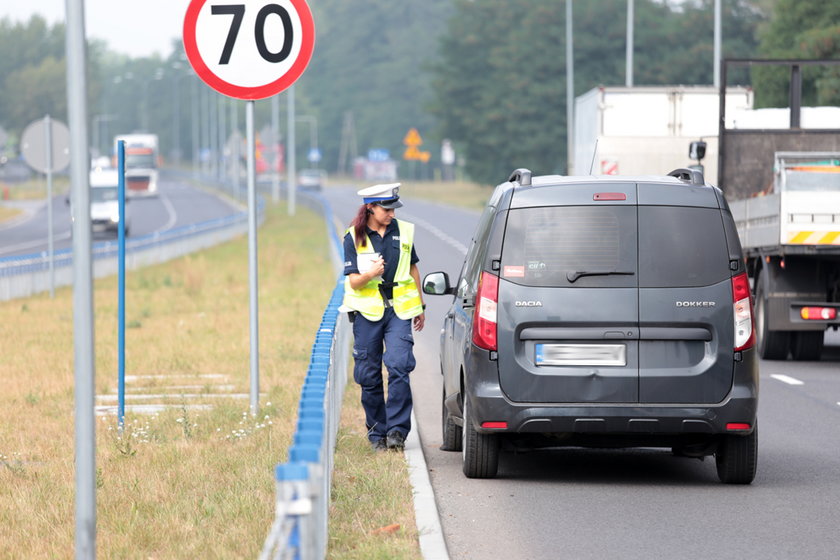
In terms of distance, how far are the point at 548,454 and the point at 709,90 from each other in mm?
19703

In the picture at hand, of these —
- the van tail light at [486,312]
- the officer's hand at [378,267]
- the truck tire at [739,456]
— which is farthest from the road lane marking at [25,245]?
the truck tire at [739,456]

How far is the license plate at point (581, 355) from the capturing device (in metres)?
8.75

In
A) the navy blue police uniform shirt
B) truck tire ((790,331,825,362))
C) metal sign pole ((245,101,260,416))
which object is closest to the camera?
the navy blue police uniform shirt

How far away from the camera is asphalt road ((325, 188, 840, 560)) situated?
744 centimetres

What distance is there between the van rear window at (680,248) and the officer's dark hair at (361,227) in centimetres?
187

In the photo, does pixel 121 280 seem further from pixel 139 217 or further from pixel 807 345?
pixel 139 217

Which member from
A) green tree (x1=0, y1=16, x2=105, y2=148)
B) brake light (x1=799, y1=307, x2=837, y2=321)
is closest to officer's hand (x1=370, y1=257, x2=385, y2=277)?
brake light (x1=799, y1=307, x2=837, y2=321)

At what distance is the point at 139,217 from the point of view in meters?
72.7

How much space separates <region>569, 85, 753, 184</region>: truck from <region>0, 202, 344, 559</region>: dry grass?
234 inches

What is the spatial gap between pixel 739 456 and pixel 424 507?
1.95 meters

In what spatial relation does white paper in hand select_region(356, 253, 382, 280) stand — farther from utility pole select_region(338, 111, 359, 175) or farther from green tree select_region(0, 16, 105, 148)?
utility pole select_region(338, 111, 359, 175)

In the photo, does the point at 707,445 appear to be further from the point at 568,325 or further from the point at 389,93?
the point at 389,93

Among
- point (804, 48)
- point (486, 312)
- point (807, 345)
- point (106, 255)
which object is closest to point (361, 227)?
point (486, 312)

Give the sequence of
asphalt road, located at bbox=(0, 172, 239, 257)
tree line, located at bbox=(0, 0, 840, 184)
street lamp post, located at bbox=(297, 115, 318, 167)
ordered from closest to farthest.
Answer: tree line, located at bbox=(0, 0, 840, 184), asphalt road, located at bbox=(0, 172, 239, 257), street lamp post, located at bbox=(297, 115, 318, 167)
